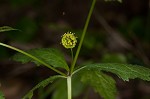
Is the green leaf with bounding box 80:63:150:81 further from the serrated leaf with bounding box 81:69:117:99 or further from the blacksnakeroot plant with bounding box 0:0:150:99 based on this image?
the serrated leaf with bounding box 81:69:117:99

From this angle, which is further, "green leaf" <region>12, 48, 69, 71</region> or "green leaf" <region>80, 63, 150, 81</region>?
"green leaf" <region>12, 48, 69, 71</region>

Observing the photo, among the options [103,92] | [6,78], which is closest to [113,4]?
[6,78]

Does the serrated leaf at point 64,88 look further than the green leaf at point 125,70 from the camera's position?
Yes

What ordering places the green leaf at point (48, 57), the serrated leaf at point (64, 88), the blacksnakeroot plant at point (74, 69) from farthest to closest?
the serrated leaf at point (64, 88), the green leaf at point (48, 57), the blacksnakeroot plant at point (74, 69)

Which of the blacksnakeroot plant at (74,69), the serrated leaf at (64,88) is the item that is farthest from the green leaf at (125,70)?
the serrated leaf at (64,88)

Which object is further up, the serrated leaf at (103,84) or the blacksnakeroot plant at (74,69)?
the blacksnakeroot plant at (74,69)

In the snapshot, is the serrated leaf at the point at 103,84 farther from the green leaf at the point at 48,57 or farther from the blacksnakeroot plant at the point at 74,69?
the green leaf at the point at 48,57

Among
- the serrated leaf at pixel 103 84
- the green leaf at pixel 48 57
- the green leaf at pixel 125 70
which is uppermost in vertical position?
the green leaf at pixel 48 57

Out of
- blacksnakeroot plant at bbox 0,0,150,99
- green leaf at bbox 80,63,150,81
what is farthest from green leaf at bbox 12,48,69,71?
green leaf at bbox 80,63,150,81

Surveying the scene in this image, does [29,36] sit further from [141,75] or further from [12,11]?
[141,75]

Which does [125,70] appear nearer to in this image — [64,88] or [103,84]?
[103,84]

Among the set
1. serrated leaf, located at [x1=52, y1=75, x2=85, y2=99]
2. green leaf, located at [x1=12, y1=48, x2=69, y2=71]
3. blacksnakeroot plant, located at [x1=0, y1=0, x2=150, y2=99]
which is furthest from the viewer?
serrated leaf, located at [x1=52, y1=75, x2=85, y2=99]
